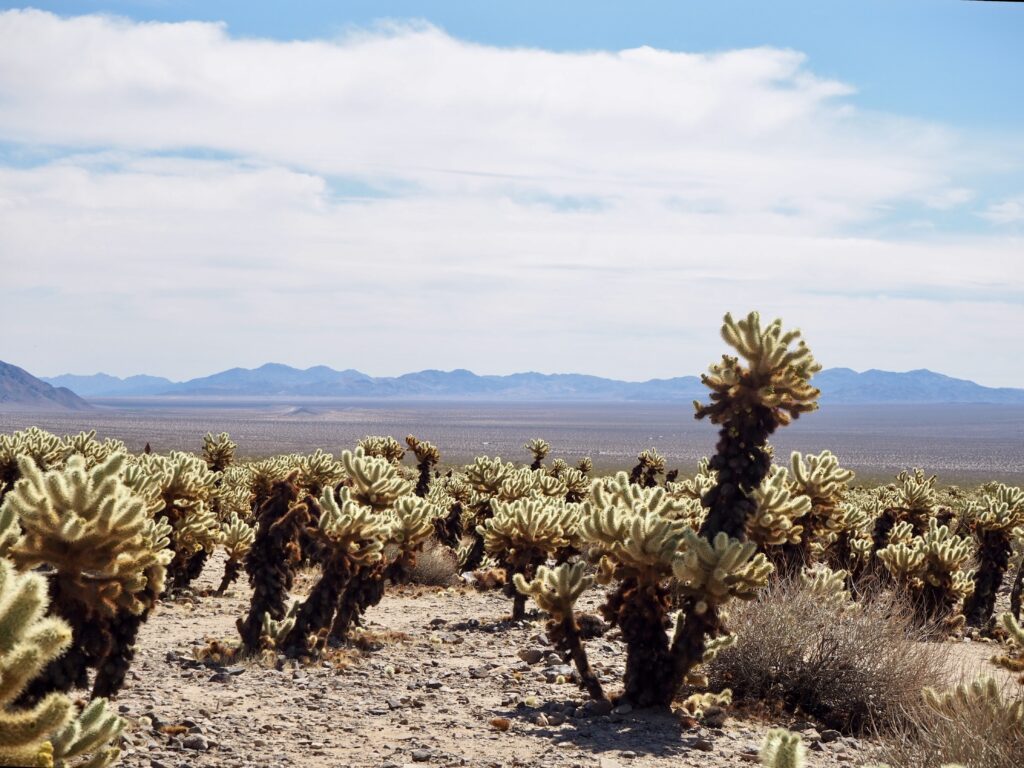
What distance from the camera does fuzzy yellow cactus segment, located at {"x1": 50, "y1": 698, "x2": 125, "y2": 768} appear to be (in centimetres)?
347

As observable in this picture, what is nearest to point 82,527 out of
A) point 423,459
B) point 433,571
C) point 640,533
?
point 640,533

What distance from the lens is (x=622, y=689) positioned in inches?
367

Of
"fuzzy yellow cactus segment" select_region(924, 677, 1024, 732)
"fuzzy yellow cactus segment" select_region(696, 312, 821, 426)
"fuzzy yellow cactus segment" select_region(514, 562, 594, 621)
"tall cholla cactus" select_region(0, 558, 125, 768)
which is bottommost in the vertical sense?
"fuzzy yellow cactus segment" select_region(924, 677, 1024, 732)

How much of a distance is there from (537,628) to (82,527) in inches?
315

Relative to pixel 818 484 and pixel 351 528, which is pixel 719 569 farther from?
pixel 818 484

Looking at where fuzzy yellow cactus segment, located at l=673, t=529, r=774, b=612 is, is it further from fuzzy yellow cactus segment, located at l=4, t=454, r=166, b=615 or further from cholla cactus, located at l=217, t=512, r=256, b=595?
cholla cactus, located at l=217, t=512, r=256, b=595

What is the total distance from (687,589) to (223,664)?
15.5 feet

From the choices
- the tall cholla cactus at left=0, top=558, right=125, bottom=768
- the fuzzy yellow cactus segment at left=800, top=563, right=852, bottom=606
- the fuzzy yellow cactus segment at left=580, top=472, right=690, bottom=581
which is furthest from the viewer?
the fuzzy yellow cactus segment at left=800, top=563, right=852, bottom=606

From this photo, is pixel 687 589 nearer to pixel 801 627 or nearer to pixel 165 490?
pixel 801 627

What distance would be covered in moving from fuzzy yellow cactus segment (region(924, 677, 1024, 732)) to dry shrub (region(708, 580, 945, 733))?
1.91m

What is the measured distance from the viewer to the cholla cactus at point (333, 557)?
10.3 meters

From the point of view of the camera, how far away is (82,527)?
526 cm

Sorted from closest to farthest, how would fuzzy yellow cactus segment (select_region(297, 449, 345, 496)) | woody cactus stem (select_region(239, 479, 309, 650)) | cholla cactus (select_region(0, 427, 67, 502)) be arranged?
woody cactus stem (select_region(239, 479, 309, 650))
cholla cactus (select_region(0, 427, 67, 502))
fuzzy yellow cactus segment (select_region(297, 449, 345, 496))

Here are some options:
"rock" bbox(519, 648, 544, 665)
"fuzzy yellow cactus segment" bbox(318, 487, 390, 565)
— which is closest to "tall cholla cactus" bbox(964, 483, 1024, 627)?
"rock" bbox(519, 648, 544, 665)
